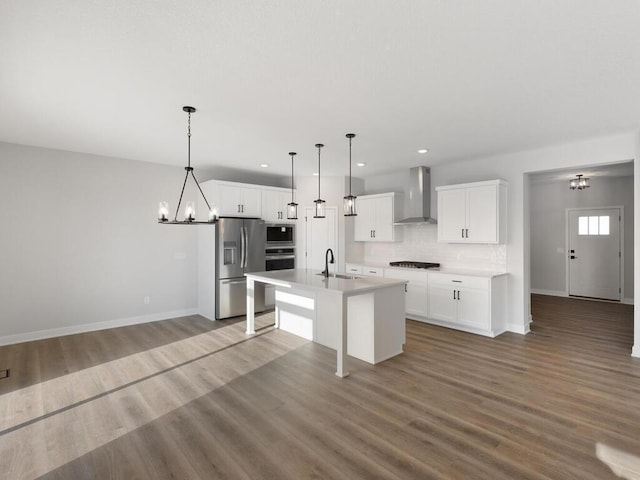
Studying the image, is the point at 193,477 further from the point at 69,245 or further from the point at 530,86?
the point at 69,245

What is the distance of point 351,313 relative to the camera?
4.09 m

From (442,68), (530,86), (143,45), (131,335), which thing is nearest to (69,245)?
(131,335)

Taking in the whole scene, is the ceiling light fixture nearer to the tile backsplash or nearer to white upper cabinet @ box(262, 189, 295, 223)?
the tile backsplash

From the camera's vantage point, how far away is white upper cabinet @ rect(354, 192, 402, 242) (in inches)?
258

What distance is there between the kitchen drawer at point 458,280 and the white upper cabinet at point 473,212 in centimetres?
66

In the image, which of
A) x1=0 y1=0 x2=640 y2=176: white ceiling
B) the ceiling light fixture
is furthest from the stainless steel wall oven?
the ceiling light fixture

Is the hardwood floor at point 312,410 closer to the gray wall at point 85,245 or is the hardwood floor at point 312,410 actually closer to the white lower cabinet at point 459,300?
the white lower cabinet at point 459,300

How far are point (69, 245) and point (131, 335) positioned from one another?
1633mm

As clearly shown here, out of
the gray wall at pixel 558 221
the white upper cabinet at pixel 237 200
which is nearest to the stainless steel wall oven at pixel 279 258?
the white upper cabinet at pixel 237 200

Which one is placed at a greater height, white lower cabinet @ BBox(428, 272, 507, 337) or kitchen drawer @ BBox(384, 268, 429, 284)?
kitchen drawer @ BBox(384, 268, 429, 284)

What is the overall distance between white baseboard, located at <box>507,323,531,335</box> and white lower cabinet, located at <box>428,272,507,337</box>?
10cm

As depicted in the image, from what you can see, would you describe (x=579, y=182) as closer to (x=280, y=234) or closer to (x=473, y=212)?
(x=473, y=212)

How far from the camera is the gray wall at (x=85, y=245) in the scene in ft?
15.1

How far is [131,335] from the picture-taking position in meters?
4.93
